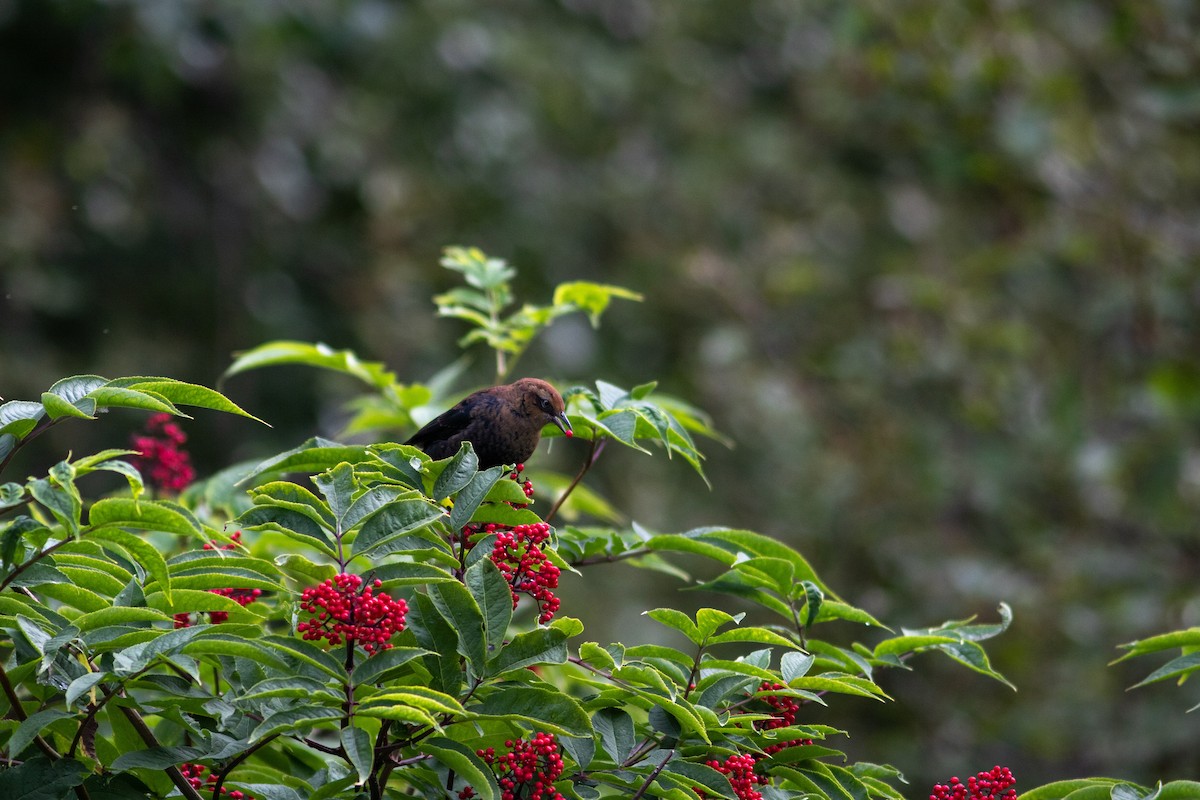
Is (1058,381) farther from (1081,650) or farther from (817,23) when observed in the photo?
(817,23)

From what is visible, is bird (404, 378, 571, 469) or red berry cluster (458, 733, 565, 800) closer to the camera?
red berry cluster (458, 733, 565, 800)

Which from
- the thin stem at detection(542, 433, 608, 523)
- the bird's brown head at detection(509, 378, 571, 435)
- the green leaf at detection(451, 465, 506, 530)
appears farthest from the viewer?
the bird's brown head at detection(509, 378, 571, 435)

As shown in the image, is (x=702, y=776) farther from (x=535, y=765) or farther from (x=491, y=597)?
(x=491, y=597)

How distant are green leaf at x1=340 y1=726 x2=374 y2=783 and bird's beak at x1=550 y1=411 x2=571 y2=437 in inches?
44.4


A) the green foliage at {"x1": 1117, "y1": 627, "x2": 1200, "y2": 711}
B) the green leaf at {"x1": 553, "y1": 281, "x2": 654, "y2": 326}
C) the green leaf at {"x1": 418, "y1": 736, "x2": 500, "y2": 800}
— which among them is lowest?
the green leaf at {"x1": 418, "y1": 736, "x2": 500, "y2": 800}

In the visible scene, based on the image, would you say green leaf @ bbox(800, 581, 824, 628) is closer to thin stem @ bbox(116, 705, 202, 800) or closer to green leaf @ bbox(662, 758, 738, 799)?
green leaf @ bbox(662, 758, 738, 799)

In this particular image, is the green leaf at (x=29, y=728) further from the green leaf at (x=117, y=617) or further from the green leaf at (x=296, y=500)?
the green leaf at (x=296, y=500)

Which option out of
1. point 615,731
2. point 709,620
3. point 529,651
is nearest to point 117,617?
point 529,651

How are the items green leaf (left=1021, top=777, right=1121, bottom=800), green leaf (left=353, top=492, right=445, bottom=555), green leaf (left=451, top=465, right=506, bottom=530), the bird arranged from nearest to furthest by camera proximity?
green leaf (left=353, top=492, right=445, bottom=555), green leaf (left=451, top=465, right=506, bottom=530), green leaf (left=1021, top=777, right=1121, bottom=800), the bird

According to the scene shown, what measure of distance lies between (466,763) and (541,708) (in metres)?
0.13

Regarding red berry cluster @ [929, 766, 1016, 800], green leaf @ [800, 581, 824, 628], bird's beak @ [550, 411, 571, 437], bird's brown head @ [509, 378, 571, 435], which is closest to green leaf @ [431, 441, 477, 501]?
green leaf @ [800, 581, 824, 628]

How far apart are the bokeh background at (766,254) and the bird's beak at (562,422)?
10.5 feet

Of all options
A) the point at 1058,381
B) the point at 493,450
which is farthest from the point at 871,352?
the point at 493,450

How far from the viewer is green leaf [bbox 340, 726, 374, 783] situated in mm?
1518
